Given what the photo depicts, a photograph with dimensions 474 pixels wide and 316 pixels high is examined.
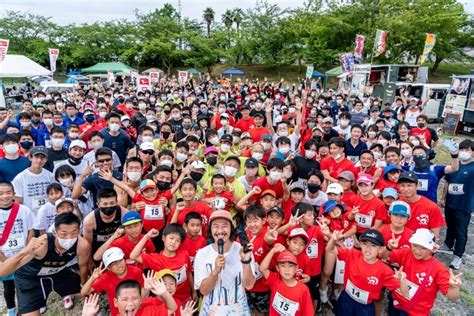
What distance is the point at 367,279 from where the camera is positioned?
11.5 ft

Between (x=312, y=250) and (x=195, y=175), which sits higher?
A: (x=195, y=175)

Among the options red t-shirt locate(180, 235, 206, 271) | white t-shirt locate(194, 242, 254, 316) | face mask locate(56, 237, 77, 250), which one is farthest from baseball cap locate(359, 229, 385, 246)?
face mask locate(56, 237, 77, 250)

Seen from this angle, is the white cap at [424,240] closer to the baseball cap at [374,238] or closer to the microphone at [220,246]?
the baseball cap at [374,238]

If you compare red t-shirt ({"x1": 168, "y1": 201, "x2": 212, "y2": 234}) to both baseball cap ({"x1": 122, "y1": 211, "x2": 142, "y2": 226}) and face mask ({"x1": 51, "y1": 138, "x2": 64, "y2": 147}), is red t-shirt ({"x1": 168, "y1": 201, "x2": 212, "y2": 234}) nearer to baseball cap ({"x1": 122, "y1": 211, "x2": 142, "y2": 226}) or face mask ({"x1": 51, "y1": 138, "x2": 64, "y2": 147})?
baseball cap ({"x1": 122, "y1": 211, "x2": 142, "y2": 226})

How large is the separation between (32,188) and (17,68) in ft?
73.5

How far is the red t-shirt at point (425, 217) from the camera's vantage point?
4430 mm

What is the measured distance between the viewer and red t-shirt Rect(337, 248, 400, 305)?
3.46 meters

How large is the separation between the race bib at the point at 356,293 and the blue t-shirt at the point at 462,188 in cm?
318

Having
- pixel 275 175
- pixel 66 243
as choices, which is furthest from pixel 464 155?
pixel 66 243

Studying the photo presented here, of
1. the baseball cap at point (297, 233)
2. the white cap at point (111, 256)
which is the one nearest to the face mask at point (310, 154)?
the baseball cap at point (297, 233)

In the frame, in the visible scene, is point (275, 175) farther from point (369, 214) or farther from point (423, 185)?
point (423, 185)

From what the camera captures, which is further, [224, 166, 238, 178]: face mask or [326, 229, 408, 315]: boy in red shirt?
[224, 166, 238, 178]: face mask

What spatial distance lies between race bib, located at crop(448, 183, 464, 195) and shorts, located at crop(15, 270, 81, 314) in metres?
6.24

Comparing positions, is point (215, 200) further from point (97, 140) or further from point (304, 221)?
point (97, 140)
